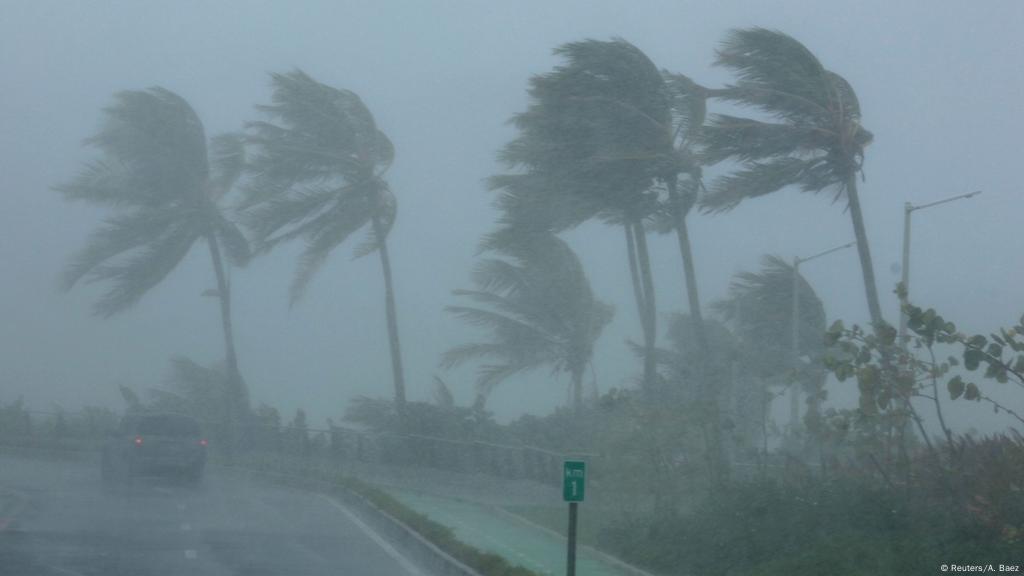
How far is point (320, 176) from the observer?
3472 centimetres

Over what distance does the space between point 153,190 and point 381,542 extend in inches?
879

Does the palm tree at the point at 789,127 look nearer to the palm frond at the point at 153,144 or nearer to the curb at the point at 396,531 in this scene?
the curb at the point at 396,531

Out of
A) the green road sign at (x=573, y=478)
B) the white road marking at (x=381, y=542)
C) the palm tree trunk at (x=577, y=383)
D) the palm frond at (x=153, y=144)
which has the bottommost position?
the white road marking at (x=381, y=542)

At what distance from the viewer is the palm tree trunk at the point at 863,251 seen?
21.5 m

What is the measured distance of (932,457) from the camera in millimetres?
13828

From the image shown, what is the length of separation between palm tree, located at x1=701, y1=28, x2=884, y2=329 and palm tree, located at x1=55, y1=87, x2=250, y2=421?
19517 millimetres

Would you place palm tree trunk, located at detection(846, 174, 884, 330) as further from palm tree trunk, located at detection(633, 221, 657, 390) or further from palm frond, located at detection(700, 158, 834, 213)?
palm tree trunk, located at detection(633, 221, 657, 390)

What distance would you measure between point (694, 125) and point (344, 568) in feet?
42.4

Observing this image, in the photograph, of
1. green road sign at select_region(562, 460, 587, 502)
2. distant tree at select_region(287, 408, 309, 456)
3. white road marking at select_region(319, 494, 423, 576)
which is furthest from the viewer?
distant tree at select_region(287, 408, 309, 456)

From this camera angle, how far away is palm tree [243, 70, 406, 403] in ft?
111

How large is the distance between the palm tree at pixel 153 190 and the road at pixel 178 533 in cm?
944

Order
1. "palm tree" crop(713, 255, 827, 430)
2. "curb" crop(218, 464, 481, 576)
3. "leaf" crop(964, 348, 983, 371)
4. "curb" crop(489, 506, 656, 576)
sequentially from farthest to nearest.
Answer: "palm tree" crop(713, 255, 827, 430) → "curb" crop(489, 506, 656, 576) → "curb" crop(218, 464, 481, 576) → "leaf" crop(964, 348, 983, 371)

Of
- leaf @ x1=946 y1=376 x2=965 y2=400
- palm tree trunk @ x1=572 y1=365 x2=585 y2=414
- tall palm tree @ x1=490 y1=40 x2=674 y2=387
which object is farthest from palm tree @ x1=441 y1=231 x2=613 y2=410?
leaf @ x1=946 y1=376 x2=965 y2=400

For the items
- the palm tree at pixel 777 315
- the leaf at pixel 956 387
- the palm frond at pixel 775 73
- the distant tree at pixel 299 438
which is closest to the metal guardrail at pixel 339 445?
the distant tree at pixel 299 438
